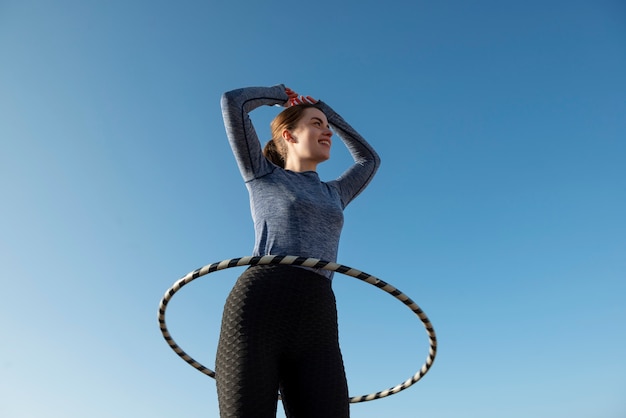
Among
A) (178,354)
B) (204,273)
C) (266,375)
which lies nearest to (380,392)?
(178,354)

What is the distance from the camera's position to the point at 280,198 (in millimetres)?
3455

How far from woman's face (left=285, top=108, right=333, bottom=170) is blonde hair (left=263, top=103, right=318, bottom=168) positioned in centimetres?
5

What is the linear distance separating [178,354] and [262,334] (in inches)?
117

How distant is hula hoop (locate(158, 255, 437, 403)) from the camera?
3.15 metres

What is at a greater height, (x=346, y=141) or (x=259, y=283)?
(x=346, y=141)

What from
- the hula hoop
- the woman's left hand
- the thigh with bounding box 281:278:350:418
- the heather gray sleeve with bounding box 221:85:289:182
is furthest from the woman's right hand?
the thigh with bounding box 281:278:350:418

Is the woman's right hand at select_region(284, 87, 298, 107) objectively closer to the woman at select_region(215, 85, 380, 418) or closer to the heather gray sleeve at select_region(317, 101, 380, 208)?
the heather gray sleeve at select_region(317, 101, 380, 208)

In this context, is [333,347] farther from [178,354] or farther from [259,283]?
[178,354]

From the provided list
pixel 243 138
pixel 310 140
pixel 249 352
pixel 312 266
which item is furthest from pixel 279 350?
pixel 310 140

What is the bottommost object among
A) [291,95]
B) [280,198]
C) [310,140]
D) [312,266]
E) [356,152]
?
[312,266]

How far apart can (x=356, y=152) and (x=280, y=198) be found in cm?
168

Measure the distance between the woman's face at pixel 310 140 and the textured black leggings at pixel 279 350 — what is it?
1.17 m

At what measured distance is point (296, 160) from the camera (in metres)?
4.06

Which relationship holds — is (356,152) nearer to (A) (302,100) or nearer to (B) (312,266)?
(A) (302,100)
